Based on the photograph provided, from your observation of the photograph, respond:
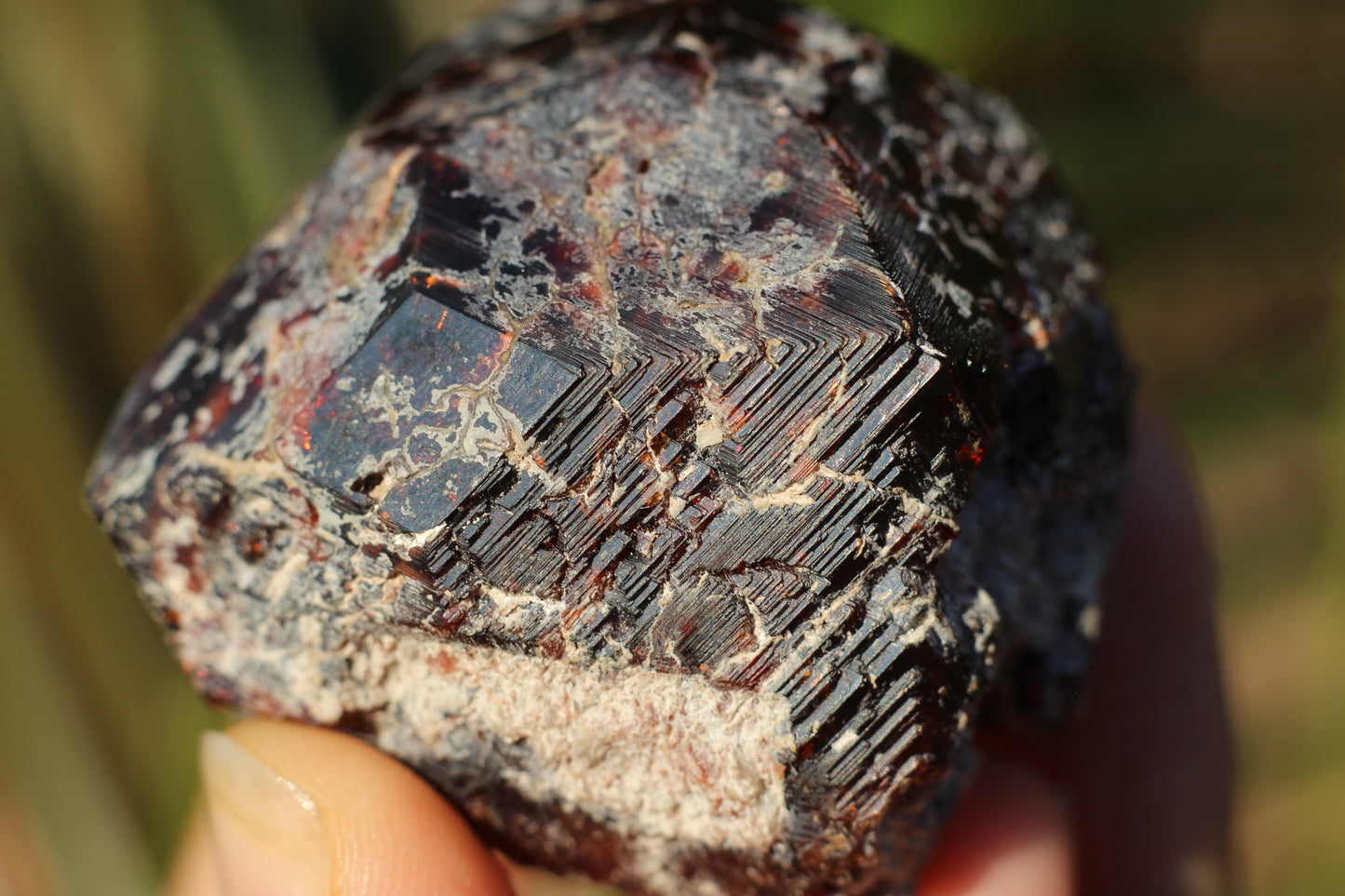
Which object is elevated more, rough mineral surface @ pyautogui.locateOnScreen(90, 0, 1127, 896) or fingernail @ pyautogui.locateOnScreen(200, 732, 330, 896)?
rough mineral surface @ pyautogui.locateOnScreen(90, 0, 1127, 896)

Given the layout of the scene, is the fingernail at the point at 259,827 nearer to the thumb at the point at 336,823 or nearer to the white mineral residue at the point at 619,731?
the thumb at the point at 336,823

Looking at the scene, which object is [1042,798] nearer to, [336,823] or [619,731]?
[619,731]

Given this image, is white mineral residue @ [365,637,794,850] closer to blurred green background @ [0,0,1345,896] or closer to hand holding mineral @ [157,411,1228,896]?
hand holding mineral @ [157,411,1228,896]

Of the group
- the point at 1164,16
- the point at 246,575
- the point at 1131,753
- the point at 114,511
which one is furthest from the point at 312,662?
the point at 1164,16

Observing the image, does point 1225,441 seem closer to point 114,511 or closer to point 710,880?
point 710,880

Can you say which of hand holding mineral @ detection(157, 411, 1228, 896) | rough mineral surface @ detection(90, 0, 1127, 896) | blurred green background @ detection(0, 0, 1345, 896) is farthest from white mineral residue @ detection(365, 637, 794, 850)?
blurred green background @ detection(0, 0, 1345, 896)

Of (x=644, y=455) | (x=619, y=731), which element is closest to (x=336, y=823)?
(x=619, y=731)
